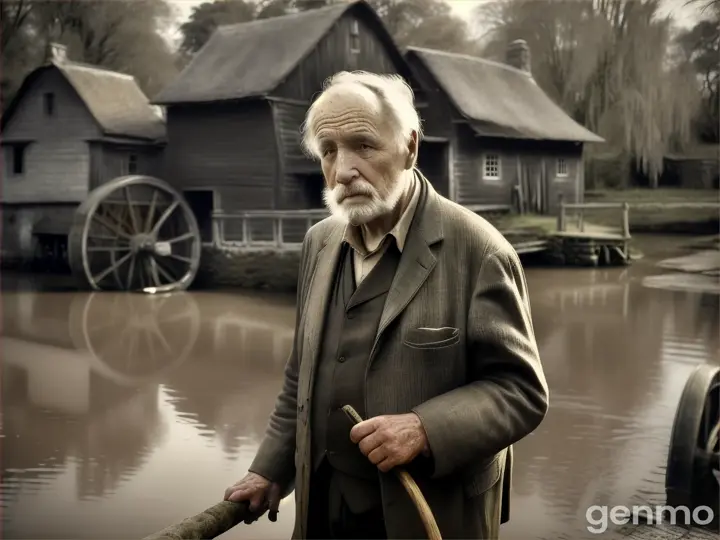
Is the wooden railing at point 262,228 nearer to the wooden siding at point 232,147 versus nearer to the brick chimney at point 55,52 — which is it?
the wooden siding at point 232,147

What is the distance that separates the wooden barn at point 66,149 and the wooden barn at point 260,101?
1.32 ft

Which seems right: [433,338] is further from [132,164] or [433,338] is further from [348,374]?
[132,164]

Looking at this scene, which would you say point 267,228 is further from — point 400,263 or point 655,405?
point 400,263

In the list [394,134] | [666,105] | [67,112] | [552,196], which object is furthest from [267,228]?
[394,134]

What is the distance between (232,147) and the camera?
638 centimetres

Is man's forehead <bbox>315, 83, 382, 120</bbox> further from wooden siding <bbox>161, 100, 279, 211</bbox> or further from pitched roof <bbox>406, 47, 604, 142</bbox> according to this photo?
wooden siding <bbox>161, 100, 279, 211</bbox>

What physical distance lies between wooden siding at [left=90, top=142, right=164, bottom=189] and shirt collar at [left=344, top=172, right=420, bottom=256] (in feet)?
20.0

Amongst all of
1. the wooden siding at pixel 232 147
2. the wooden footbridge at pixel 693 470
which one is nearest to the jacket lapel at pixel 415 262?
the wooden footbridge at pixel 693 470

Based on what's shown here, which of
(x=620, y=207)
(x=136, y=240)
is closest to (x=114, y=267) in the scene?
(x=136, y=240)

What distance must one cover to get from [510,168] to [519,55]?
1.42 m

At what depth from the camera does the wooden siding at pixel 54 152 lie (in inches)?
231

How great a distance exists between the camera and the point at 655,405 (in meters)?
3.34

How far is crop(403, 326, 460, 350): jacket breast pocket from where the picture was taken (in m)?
1.00

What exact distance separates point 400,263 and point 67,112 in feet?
20.9
